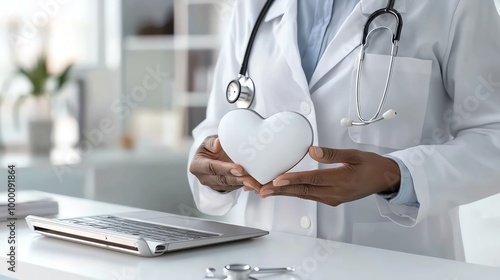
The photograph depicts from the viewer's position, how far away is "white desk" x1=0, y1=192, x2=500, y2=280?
965 millimetres

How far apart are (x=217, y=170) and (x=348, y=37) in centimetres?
40

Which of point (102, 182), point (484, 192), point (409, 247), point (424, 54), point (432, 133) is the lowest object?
point (102, 182)

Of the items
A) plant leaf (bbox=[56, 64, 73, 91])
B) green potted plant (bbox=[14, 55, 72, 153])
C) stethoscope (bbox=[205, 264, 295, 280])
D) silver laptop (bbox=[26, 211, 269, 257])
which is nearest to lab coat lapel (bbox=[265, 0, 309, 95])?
silver laptop (bbox=[26, 211, 269, 257])

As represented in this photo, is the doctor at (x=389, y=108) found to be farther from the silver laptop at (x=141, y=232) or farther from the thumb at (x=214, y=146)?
the silver laptop at (x=141, y=232)

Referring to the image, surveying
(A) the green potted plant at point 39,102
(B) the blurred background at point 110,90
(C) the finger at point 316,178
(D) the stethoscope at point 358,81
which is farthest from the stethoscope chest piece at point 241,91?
(A) the green potted plant at point 39,102

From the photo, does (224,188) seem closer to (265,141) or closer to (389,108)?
(265,141)

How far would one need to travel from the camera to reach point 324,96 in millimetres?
1442

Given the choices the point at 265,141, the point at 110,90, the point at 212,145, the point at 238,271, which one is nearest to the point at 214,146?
the point at 212,145

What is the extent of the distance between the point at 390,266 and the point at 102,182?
277 centimetres

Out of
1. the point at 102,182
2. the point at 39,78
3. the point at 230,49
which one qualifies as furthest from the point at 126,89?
the point at 230,49

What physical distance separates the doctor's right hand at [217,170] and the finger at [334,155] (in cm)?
14

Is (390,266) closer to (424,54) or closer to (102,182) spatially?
(424,54)

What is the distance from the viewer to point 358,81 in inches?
55.1

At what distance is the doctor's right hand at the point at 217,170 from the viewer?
1240 mm
